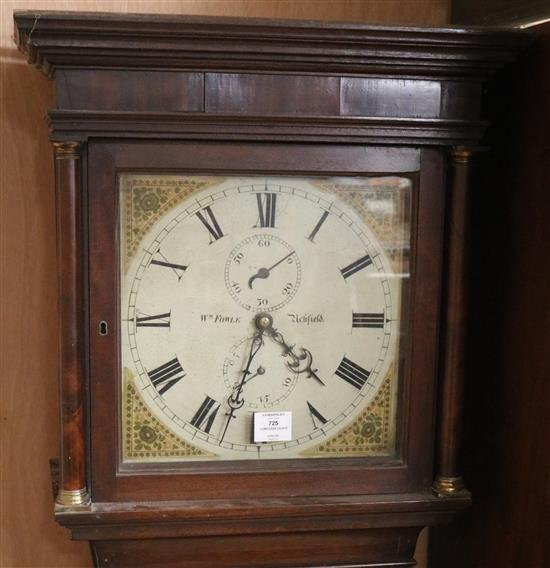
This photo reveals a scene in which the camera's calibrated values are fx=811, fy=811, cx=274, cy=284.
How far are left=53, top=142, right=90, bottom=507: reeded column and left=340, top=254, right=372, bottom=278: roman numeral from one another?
0.34 metres

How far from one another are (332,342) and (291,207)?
186 millimetres

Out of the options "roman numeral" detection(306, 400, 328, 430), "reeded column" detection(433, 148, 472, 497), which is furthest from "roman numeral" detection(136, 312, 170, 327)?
"reeded column" detection(433, 148, 472, 497)

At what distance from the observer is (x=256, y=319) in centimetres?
106

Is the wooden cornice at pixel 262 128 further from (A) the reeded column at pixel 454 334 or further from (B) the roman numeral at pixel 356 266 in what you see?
(B) the roman numeral at pixel 356 266

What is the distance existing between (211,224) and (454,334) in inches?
13.8

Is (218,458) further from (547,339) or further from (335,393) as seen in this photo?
(547,339)

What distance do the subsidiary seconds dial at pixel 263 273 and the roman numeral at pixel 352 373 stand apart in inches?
4.6

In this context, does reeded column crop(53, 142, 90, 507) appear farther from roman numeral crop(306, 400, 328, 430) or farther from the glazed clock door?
roman numeral crop(306, 400, 328, 430)

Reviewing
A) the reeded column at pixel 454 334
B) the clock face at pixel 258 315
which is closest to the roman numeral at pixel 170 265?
the clock face at pixel 258 315

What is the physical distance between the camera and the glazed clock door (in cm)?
102

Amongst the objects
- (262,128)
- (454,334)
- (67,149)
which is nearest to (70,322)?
(67,149)

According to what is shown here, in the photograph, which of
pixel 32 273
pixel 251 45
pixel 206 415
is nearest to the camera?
pixel 251 45

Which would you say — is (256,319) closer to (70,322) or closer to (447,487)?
(70,322)

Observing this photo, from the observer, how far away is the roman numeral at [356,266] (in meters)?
1.07
